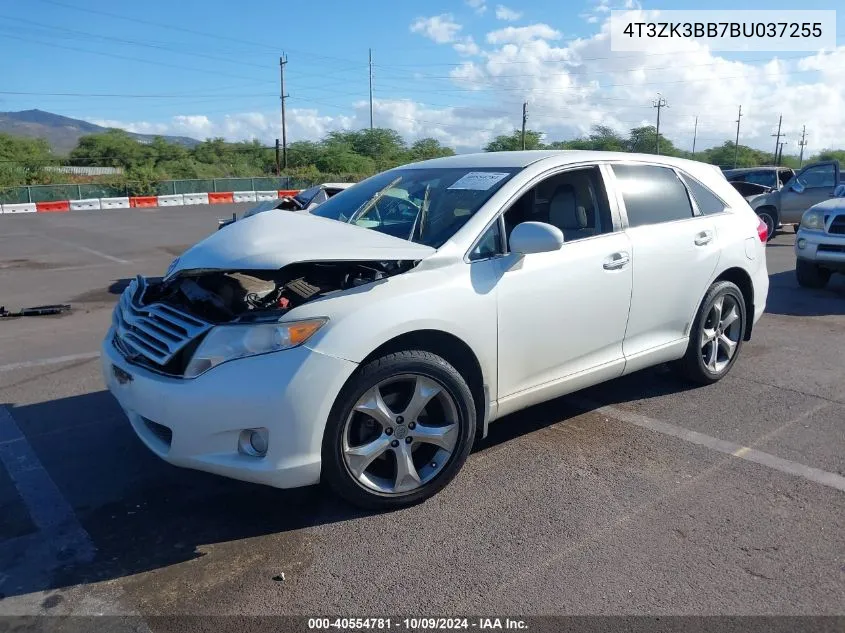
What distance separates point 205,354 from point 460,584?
4.92 ft

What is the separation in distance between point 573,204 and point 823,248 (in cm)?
612

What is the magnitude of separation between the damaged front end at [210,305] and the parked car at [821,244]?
7.42 meters

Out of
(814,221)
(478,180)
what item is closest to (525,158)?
(478,180)

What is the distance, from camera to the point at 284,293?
11.2 feet

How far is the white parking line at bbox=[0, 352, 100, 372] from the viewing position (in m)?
5.83

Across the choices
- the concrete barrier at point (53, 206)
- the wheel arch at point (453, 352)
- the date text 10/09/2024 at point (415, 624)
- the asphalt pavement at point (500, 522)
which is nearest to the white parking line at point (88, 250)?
the asphalt pavement at point (500, 522)

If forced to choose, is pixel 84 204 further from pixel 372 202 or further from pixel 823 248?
pixel 372 202

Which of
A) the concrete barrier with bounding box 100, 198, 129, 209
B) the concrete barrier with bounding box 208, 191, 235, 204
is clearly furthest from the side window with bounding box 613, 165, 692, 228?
the concrete barrier with bounding box 208, 191, 235, 204

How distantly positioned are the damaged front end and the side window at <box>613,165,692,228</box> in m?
1.82

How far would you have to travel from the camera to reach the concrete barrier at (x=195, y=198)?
35997 mm

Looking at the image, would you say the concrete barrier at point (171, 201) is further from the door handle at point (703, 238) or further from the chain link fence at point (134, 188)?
the door handle at point (703, 238)

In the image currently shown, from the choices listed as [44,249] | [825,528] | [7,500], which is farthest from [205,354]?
[44,249]

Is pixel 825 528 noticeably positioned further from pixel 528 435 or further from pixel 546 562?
pixel 528 435

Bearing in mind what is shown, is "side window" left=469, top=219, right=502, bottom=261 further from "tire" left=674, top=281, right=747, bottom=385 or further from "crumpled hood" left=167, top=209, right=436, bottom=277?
"tire" left=674, top=281, right=747, bottom=385
